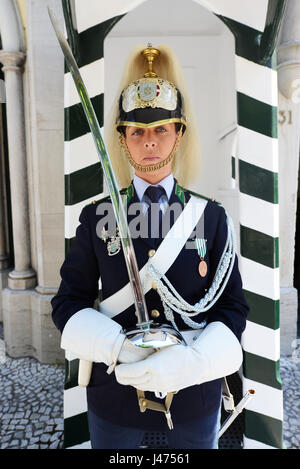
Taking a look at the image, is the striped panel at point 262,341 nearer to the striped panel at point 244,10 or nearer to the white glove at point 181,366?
the white glove at point 181,366

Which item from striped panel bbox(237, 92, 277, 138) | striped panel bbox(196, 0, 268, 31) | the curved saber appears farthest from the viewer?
striped panel bbox(237, 92, 277, 138)

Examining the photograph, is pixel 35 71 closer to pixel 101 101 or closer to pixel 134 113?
pixel 101 101

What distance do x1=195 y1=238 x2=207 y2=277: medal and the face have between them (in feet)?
1.04

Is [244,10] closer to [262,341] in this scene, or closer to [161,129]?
[161,129]

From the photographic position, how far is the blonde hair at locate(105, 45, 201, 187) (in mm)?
1470

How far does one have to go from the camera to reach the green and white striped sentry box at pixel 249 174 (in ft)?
5.65

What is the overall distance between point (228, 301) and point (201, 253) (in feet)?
0.73

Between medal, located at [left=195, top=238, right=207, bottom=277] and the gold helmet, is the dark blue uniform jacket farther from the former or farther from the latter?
the gold helmet

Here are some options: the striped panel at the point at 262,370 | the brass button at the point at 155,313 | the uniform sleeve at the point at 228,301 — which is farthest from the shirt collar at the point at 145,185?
the striped panel at the point at 262,370

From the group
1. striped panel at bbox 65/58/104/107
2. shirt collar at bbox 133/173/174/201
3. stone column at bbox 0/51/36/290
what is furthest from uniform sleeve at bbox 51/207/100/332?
stone column at bbox 0/51/36/290

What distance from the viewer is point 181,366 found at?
1.06 metres

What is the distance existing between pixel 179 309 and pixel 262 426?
1229mm

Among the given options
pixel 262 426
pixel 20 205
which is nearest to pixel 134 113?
pixel 262 426

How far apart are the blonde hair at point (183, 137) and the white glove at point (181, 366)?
83 cm
